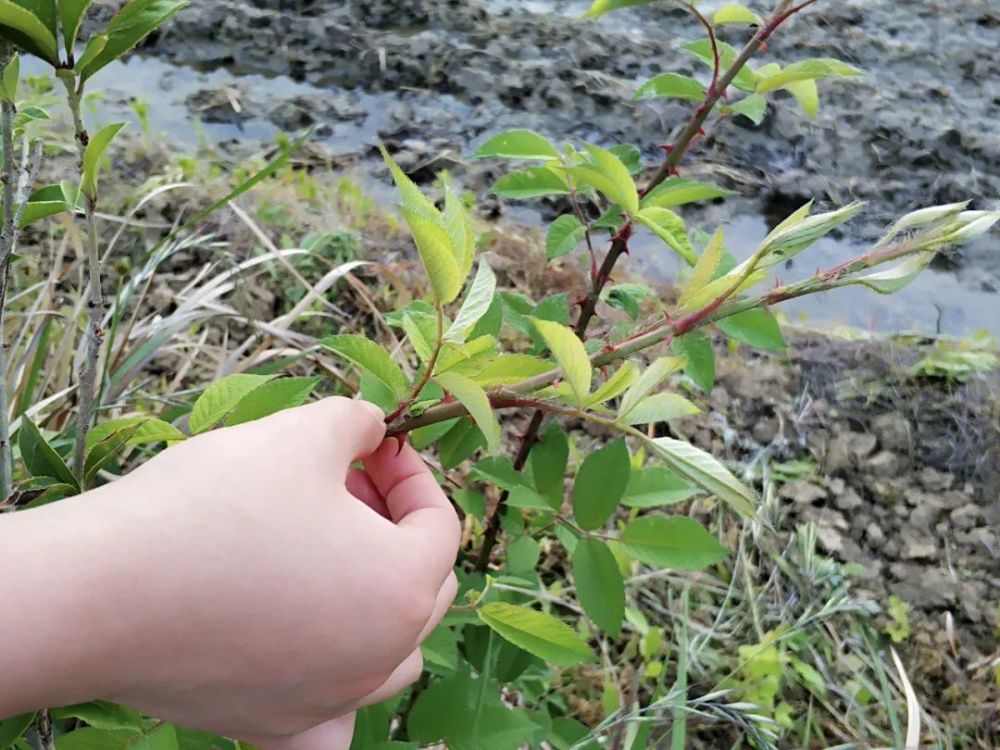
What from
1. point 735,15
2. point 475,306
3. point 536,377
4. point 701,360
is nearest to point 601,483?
point 701,360

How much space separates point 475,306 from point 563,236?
453 millimetres

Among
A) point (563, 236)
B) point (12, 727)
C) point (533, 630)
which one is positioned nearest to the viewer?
point (12, 727)

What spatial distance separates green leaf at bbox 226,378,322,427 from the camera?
0.55m

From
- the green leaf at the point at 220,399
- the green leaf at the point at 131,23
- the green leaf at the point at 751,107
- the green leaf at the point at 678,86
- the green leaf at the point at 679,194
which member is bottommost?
the green leaf at the point at 220,399

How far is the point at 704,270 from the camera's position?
543mm

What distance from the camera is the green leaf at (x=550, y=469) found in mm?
760

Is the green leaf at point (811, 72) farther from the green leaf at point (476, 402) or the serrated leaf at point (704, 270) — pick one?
the green leaf at point (476, 402)

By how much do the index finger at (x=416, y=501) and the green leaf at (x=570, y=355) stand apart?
0.40 ft

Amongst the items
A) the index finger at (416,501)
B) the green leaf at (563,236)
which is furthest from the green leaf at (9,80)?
the green leaf at (563,236)

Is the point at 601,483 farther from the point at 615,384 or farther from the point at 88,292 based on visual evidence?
the point at 88,292

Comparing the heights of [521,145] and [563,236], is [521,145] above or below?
above

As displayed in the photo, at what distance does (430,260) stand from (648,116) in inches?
117

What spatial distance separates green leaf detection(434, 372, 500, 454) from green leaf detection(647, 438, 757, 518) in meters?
0.11

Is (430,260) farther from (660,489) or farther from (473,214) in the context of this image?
(473,214)
